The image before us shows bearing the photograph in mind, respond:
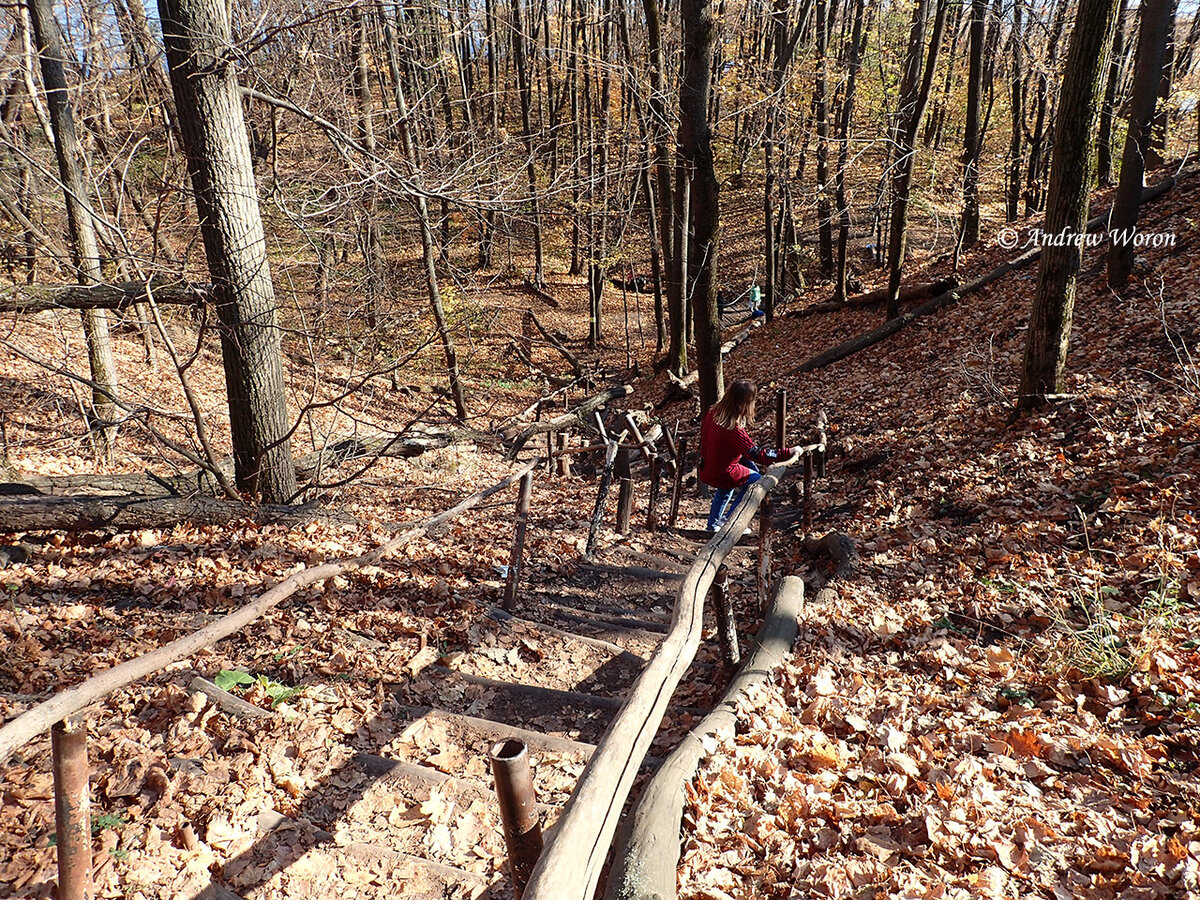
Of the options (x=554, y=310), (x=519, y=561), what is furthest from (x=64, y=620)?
(x=554, y=310)

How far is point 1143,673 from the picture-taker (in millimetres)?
4035

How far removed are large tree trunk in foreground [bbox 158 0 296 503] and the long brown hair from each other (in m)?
4.71

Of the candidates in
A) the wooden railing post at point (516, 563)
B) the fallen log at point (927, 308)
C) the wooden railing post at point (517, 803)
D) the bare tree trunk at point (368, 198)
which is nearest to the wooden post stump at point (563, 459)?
the bare tree trunk at point (368, 198)

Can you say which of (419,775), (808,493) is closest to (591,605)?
(419,775)

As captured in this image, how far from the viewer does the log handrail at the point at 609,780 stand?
191 cm

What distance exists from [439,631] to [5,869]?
294 centimetres

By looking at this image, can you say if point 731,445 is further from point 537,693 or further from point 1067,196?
point 1067,196

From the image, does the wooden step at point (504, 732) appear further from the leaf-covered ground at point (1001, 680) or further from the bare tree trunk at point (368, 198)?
the bare tree trunk at point (368, 198)

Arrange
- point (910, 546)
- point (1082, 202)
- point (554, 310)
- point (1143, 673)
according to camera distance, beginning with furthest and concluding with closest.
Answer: point (554, 310)
point (1082, 202)
point (910, 546)
point (1143, 673)

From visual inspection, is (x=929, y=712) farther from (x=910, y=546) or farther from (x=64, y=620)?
(x=64, y=620)

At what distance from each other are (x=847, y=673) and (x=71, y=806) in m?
4.30

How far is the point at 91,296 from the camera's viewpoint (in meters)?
6.77

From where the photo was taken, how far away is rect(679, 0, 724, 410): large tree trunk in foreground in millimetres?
9231

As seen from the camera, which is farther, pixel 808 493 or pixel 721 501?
pixel 808 493
